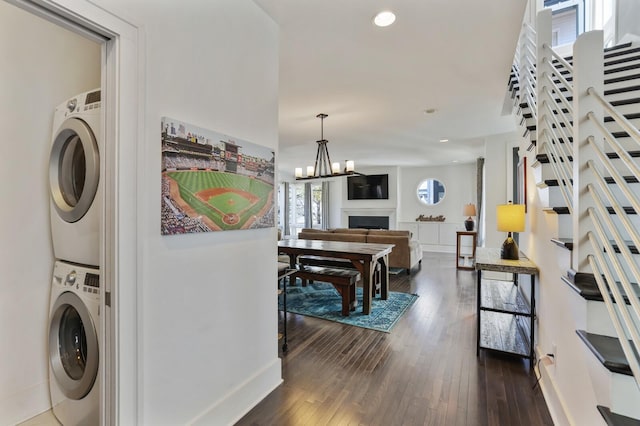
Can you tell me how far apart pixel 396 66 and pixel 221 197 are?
83.4 inches

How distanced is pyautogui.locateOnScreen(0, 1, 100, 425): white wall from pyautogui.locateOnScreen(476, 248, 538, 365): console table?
10.2 ft

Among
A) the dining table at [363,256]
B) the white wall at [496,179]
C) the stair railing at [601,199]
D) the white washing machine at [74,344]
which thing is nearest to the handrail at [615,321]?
the stair railing at [601,199]

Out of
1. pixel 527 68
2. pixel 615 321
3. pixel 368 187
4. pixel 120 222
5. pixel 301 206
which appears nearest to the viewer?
pixel 615 321

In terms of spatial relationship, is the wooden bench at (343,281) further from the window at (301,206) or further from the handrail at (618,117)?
the window at (301,206)

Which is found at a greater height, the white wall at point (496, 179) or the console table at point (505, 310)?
the white wall at point (496, 179)

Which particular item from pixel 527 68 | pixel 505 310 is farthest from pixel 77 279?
pixel 527 68

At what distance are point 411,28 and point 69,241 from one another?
2623 millimetres

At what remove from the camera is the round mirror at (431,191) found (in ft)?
29.4

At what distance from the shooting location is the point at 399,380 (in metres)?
2.16

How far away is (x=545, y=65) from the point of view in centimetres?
223

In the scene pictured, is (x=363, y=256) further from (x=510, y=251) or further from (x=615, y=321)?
(x=615, y=321)

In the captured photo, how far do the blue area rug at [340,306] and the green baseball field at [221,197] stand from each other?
76.9 inches

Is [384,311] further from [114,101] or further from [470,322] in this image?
[114,101]

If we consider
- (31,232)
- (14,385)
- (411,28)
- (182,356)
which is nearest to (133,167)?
(182,356)
